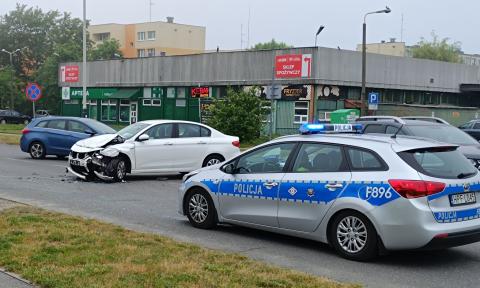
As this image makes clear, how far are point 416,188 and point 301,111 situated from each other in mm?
31806

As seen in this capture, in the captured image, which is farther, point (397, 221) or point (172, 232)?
point (172, 232)

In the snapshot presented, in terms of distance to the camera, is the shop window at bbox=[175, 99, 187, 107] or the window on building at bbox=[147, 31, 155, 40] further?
the window on building at bbox=[147, 31, 155, 40]

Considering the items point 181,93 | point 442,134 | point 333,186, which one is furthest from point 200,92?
point 333,186

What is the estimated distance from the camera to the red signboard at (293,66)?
37312 mm

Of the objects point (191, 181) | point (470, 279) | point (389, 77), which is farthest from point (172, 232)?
point (389, 77)

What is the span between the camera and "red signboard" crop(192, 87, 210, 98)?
144 ft

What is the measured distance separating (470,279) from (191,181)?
4.18 m

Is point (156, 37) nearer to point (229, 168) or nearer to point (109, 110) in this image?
point (109, 110)

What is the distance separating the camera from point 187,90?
149 ft

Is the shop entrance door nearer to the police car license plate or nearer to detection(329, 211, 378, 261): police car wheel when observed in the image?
detection(329, 211, 378, 261): police car wheel

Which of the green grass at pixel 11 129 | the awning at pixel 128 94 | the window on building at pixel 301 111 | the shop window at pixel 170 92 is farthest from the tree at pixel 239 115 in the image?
the awning at pixel 128 94

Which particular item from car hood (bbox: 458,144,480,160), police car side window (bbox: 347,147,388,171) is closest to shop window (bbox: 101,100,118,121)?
car hood (bbox: 458,144,480,160)

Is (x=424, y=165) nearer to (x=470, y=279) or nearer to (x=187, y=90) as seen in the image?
(x=470, y=279)

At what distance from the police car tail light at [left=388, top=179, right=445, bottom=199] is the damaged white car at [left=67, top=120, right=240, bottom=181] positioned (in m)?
8.80
